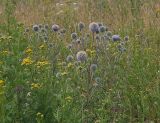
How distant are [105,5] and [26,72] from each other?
4.35 m

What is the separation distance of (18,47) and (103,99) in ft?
3.23

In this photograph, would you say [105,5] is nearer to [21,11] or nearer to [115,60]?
[21,11]

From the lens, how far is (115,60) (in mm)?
4473

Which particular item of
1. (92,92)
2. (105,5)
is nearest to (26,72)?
(92,92)

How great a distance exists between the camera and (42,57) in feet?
15.6

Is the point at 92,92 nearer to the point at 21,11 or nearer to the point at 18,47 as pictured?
the point at 18,47

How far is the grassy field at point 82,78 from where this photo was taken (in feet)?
11.2

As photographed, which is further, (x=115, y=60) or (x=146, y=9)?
(x=146, y=9)

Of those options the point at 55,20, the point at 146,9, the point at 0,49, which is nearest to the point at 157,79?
the point at 0,49

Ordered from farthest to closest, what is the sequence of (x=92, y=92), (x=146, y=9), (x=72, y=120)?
(x=146, y=9), (x=92, y=92), (x=72, y=120)

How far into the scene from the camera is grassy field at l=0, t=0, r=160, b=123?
11.2 feet

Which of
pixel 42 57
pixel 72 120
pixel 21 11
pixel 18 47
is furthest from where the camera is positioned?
pixel 21 11

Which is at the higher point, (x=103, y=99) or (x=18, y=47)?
(x=18, y=47)

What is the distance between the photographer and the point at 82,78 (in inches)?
165
